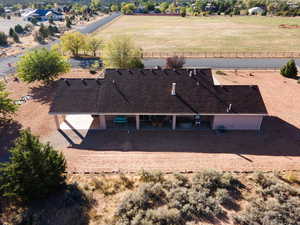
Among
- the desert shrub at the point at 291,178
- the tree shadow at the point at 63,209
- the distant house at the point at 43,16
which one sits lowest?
the tree shadow at the point at 63,209

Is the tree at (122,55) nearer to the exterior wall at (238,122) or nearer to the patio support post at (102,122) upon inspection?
the patio support post at (102,122)

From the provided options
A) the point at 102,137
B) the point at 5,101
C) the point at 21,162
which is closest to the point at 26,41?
the point at 5,101

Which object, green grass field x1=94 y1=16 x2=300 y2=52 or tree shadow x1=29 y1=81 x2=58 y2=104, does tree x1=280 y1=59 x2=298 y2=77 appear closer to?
green grass field x1=94 y1=16 x2=300 y2=52

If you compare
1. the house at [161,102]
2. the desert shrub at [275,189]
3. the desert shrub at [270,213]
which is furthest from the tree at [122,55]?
the desert shrub at [270,213]

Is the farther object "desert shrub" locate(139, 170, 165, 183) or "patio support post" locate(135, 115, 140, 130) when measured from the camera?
"patio support post" locate(135, 115, 140, 130)

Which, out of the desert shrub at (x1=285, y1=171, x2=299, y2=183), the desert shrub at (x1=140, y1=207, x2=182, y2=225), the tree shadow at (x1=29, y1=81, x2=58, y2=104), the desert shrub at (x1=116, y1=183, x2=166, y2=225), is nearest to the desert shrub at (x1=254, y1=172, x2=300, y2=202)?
the desert shrub at (x1=285, y1=171, x2=299, y2=183)

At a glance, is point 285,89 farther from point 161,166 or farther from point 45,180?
point 45,180
